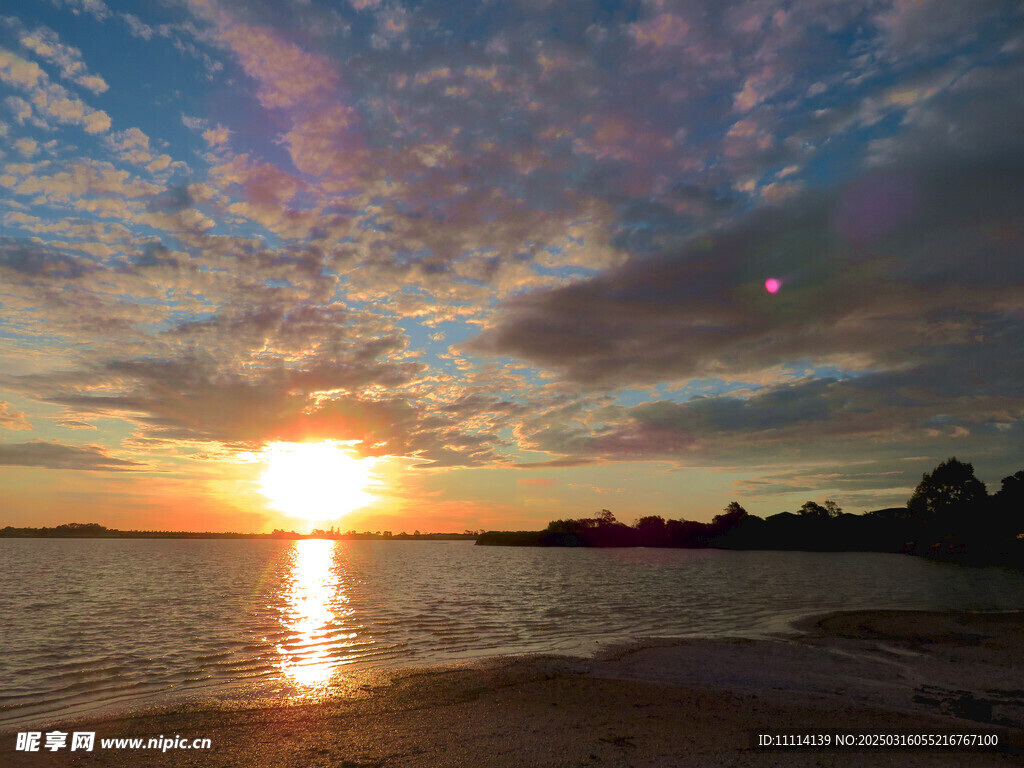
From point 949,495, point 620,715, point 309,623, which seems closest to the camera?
point 620,715

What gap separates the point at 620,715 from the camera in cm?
1656

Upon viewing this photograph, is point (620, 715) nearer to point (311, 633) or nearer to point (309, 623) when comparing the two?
point (311, 633)

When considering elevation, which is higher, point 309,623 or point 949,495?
point 949,495

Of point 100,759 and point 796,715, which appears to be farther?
point 796,715

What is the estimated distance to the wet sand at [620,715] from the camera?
13.3 meters

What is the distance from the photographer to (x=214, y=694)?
19281mm

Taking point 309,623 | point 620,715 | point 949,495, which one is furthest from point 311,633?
point 949,495

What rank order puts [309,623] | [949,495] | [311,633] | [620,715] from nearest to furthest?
1. [620,715]
2. [311,633]
3. [309,623]
4. [949,495]

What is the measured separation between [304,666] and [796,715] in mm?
19405

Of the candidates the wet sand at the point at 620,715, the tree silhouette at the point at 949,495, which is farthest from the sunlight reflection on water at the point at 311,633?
the tree silhouette at the point at 949,495

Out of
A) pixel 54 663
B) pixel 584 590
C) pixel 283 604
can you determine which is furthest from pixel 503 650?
pixel 584 590

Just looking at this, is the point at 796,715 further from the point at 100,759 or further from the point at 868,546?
the point at 868,546

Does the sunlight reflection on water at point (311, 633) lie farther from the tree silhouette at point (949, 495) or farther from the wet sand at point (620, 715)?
the tree silhouette at point (949, 495)

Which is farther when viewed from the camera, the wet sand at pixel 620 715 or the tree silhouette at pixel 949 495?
the tree silhouette at pixel 949 495
